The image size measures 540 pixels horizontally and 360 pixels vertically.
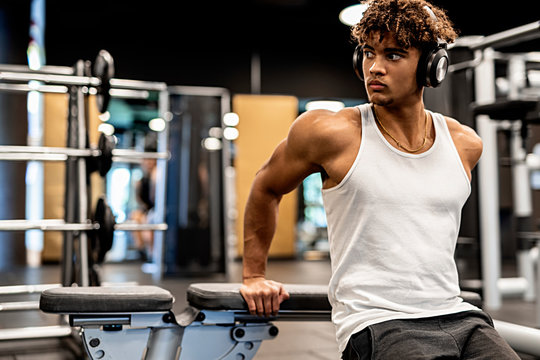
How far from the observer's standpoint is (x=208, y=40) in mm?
7953

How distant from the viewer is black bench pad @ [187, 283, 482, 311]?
1475mm

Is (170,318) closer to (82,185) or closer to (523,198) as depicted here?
(82,185)

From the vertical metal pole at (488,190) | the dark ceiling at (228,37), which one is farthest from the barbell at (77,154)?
the dark ceiling at (228,37)

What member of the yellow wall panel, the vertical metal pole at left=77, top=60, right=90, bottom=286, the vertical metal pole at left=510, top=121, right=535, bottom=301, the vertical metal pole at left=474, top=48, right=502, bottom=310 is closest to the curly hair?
the vertical metal pole at left=77, top=60, right=90, bottom=286

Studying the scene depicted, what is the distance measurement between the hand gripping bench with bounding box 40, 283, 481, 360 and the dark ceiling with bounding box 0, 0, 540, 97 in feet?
20.3

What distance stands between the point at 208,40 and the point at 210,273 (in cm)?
375

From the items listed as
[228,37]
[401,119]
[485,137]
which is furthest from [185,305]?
[228,37]

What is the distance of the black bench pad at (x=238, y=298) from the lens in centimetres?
147

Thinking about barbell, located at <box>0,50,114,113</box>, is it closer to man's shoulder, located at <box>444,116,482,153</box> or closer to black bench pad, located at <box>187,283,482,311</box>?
black bench pad, located at <box>187,283,482,311</box>

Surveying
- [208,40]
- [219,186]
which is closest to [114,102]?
[208,40]

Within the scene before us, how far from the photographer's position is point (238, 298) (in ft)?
4.90

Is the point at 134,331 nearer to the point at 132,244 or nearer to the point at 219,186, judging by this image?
the point at 219,186

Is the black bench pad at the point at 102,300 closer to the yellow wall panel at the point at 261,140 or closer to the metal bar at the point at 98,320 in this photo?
the metal bar at the point at 98,320

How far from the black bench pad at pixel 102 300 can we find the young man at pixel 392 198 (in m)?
0.23
